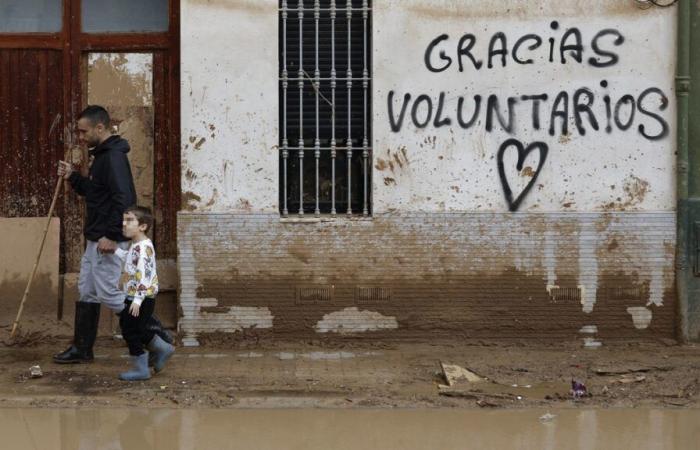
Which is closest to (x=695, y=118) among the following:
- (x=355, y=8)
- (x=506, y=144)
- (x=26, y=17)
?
(x=506, y=144)

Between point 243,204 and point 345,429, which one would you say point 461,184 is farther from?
point 345,429

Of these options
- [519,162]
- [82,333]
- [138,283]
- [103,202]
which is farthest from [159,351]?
[519,162]

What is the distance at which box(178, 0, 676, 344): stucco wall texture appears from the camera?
7973 mm

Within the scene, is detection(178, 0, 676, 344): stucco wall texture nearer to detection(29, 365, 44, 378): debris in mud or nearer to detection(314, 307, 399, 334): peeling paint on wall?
detection(314, 307, 399, 334): peeling paint on wall

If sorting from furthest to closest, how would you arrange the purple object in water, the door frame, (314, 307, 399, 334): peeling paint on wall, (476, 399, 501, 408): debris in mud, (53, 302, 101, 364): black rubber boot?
the door frame, (314, 307, 399, 334): peeling paint on wall, (53, 302, 101, 364): black rubber boot, the purple object in water, (476, 399, 501, 408): debris in mud

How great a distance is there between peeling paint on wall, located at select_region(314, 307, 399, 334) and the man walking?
4.15ft

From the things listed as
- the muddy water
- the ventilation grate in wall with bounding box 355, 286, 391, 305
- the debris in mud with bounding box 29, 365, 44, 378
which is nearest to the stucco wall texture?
the ventilation grate in wall with bounding box 355, 286, 391, 305

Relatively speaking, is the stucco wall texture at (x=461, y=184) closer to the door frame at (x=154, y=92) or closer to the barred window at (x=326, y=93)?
the barred window at (x=326, y=93)

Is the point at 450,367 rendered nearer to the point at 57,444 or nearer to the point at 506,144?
the point at 506,144

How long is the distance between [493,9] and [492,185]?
1.29 metres

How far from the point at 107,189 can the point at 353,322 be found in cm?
205

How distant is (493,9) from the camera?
315 inches

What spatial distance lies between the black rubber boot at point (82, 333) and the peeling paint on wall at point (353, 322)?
5.26 feet

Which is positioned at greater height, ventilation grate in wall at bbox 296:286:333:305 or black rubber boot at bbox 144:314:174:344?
ventilation grate in wall at bbox 296:286:333:305
